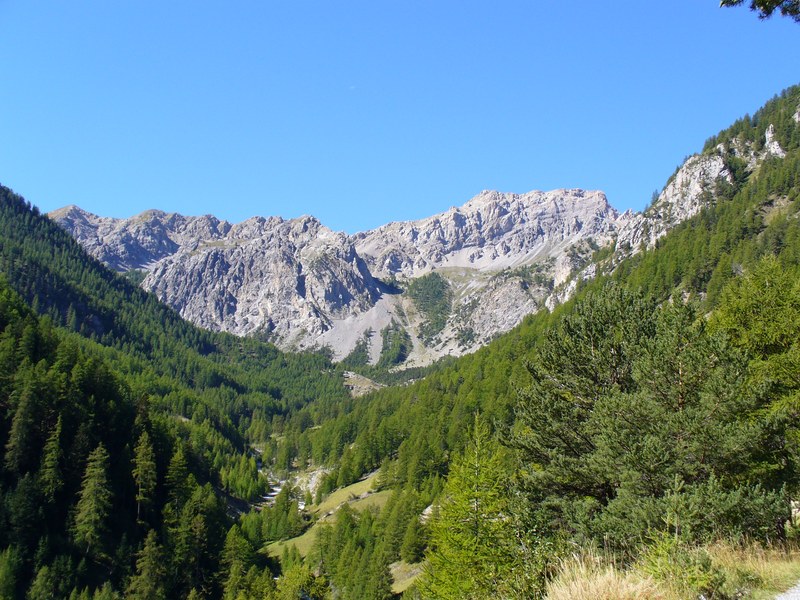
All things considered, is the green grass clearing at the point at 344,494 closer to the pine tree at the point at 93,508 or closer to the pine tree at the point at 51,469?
the pine tree at the point at 93,508

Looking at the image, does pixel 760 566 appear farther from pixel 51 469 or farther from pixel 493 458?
pixel 51 469

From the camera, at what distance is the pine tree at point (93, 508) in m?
56.2

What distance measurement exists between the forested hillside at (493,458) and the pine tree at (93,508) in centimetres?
31

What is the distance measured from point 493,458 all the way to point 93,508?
5510 cm

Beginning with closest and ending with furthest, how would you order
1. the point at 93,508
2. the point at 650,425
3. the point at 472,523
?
1. the point at 650,425
2. the point at 472,523
3. the point at 93,508

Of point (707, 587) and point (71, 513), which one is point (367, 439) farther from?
point (707, 587)

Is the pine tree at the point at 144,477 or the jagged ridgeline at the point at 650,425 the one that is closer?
the jagged ridgeline at the point at 650,425

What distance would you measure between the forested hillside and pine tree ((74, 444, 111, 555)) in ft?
1.03

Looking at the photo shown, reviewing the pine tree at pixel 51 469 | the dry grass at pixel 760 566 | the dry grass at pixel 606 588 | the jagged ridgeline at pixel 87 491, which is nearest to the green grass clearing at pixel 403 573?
the jagged ridgeline at pixel 87 491

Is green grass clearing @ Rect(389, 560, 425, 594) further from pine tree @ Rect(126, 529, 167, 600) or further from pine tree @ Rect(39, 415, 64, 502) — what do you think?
pine tree @ Rect(39, 415, 64, 502)

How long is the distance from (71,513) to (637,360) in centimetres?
6443

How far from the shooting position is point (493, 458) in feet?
66.3

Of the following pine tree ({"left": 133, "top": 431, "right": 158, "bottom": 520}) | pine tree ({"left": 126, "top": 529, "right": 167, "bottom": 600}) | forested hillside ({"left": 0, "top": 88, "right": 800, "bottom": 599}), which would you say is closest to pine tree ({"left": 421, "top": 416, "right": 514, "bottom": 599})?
forested hillside ({"left": 0, "top": 88, "right": 800, "bottom": 599})

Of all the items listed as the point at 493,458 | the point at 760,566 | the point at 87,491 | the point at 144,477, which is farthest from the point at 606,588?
the point at 144,477
